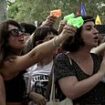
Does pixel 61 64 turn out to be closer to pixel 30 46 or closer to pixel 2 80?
pixel 2 80

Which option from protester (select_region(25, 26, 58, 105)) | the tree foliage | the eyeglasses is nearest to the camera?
the eyeglasses

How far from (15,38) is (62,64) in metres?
0.44

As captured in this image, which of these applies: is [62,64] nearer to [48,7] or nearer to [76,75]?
[76,75]

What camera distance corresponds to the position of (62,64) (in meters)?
3.49

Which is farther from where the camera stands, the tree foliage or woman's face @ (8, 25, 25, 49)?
the tree foliage

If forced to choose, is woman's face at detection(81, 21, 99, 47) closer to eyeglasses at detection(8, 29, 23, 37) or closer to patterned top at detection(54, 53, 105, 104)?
patterned top at detection(54, 53, 105, 104)

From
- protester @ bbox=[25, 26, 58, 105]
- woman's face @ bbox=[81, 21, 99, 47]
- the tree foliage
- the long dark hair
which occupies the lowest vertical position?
the tree foliage

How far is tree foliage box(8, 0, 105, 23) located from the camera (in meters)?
21.8

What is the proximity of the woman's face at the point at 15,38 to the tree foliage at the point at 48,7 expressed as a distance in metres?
18.0

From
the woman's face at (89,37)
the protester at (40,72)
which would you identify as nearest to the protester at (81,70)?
the woman's face at (89,37)

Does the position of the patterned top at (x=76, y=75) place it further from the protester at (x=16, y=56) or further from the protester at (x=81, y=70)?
the protester at (x=16, y=56)

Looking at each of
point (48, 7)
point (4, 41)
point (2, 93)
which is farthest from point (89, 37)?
point (48, 7)

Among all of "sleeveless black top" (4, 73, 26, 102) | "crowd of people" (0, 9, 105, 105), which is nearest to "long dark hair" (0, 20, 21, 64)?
"crowd of people" (0, 9, 105, 105)

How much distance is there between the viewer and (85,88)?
3.35 metres
